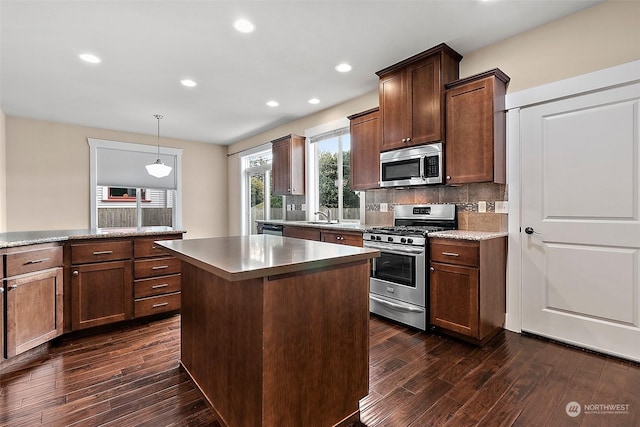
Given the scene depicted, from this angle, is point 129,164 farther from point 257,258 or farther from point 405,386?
point 405,386

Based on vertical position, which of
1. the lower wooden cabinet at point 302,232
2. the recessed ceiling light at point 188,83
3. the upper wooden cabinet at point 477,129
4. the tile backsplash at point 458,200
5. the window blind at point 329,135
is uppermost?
the recessed ceiling light at point 188,83

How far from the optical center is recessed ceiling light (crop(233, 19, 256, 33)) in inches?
102

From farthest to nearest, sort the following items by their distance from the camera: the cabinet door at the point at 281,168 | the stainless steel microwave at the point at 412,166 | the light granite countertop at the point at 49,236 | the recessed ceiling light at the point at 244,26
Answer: the cabinet door at the point at 281,168 < the stainless steel microwave at the point at 412,166 < the recessed ceiling light at the point at 244,26 < the light granite countertop at the point at 49,236

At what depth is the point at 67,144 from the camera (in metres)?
5.50

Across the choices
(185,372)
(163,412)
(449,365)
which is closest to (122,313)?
(185,372)

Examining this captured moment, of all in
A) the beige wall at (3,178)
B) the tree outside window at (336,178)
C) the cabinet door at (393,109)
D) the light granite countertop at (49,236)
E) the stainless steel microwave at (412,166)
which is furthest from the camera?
the beige wall at (3,178)

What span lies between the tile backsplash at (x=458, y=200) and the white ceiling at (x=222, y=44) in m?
1.38

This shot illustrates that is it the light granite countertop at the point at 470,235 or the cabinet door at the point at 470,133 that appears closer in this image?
the light granite countertop at the point at 470,235

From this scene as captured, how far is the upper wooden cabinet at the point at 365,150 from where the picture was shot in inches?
147

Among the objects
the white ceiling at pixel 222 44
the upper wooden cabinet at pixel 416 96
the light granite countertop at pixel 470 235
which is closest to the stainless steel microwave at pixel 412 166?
the upper wooden cabinet at pixel 416 96

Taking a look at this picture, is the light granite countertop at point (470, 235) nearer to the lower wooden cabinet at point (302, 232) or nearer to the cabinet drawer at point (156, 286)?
the lower wooden cabinet at point (302, 232)

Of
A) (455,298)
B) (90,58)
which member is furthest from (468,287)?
(90,58)

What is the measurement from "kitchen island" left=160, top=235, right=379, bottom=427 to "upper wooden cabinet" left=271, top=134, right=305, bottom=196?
3.37 m

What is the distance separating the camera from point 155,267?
3.09 metres
